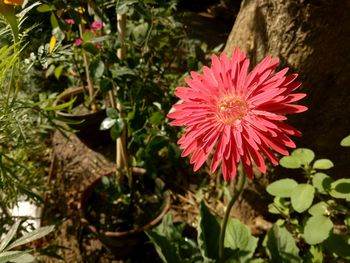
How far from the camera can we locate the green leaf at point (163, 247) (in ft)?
3.19

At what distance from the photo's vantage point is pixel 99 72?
94 cm

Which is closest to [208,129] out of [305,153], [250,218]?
[305,153]

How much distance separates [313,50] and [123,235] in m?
Answer: 0.84

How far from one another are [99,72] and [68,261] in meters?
0.79

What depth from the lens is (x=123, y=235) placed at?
1.15m

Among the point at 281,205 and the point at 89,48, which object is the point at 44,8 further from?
the point at 281,205

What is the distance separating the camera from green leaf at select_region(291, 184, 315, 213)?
0.79m

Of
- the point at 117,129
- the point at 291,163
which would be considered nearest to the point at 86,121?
the point at 117,129

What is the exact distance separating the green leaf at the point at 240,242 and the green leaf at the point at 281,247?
0.20 ft

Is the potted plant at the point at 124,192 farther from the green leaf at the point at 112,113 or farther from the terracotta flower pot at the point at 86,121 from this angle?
the terracotta flower pot at the point at 86,121

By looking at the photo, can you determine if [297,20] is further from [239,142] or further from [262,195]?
[262,195]

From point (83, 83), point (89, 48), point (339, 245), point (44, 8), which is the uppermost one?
point (44, 8)

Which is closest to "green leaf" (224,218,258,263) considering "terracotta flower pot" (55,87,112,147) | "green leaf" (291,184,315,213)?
"green leaf" (291,184,315,213)

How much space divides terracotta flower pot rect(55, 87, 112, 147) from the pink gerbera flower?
3.01 ft
